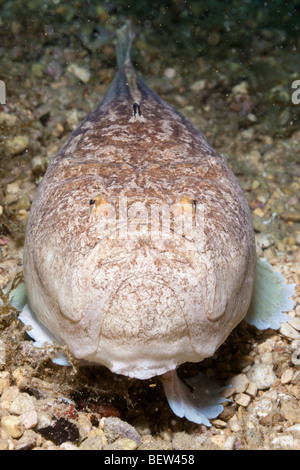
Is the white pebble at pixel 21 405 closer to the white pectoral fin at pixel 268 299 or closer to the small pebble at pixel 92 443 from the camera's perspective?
the small pebble at pixel 92 443

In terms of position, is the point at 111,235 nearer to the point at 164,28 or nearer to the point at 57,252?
the point at 57,252

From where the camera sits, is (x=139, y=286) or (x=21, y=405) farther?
(x=21, y=405)

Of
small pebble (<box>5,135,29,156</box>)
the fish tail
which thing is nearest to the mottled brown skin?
small pebble (<box>5,135,29,156</box>)

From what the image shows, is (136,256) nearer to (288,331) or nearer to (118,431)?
(118,431)

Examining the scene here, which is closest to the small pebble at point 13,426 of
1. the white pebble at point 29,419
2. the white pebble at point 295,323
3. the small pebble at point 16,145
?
the white pebble at point 29,419

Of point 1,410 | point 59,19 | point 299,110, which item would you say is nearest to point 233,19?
point 299,110

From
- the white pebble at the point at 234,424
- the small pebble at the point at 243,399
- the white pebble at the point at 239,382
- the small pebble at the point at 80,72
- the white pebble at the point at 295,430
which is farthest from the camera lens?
the small pebble at the point at 80,72

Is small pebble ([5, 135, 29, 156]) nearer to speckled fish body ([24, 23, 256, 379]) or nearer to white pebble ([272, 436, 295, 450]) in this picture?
speckled fish body ([24, 23, 256, 379])

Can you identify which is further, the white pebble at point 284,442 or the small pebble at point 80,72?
the small pebble at point 80,72

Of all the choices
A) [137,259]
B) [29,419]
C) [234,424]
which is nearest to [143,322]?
[137,259]
